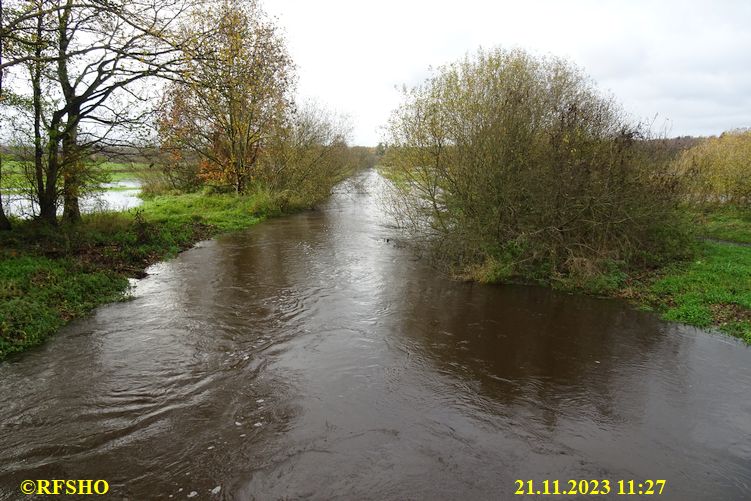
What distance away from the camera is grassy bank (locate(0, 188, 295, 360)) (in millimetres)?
8328

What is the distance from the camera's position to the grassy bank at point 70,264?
328 inches

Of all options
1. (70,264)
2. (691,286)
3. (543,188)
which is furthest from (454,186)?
(70,264)

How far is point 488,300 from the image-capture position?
38.9ft

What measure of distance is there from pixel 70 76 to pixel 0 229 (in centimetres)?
546

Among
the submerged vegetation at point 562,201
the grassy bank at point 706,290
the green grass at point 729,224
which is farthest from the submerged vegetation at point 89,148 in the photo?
the green grass at point 729,224

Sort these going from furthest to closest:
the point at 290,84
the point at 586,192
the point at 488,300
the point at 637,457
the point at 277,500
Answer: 1. the point at 290,84
2. the point at 586,192
3. the point at 488,300
4. the point at 637,457
5. the point at 277,500

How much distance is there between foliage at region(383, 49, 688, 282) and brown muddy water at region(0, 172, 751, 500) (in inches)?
83.9

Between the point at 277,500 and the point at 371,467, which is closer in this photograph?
the point at 277,500

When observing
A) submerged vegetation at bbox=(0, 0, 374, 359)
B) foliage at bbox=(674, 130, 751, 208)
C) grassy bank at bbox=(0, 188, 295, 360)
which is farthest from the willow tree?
foliage at bbox=(674, 130, 751, 208)

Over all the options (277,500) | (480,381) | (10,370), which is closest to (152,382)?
(10,370)

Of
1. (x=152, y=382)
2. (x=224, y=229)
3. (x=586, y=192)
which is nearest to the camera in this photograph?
(x=152, y=382)

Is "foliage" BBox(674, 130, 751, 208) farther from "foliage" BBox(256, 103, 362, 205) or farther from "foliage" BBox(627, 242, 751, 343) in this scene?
"foliage" BBox(256, 103, 362, 205)

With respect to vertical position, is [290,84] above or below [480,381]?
above

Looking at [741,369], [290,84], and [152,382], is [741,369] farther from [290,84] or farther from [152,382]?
[290,84]
